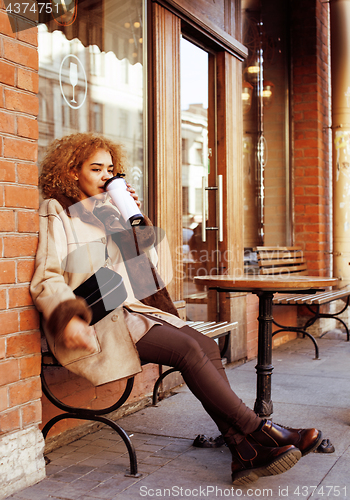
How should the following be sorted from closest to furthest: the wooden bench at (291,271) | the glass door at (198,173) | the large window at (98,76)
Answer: the large window at (98,76) < the glass door at (198,173) < the wooden bench at (291,271)

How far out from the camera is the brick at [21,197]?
7.89ft

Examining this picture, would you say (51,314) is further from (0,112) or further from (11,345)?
(0,112)

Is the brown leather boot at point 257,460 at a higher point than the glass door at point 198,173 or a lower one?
lower

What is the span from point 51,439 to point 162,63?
8.69 feet

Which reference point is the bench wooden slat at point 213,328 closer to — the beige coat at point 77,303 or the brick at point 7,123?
the beige coat at point 77,303

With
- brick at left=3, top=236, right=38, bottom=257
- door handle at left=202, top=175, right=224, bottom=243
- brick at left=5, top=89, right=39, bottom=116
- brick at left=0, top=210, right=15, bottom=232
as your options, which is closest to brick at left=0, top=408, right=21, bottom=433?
brick at left=3, top=236, right=38, bottom=257

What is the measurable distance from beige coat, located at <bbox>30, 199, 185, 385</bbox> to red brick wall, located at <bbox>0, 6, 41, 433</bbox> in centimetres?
8

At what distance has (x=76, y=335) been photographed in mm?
2365

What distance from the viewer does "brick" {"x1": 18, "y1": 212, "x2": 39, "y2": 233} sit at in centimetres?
246

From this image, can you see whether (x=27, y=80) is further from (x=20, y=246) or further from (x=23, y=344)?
(x=23, y=344)

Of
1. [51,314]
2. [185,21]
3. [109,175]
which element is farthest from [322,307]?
[51,314]

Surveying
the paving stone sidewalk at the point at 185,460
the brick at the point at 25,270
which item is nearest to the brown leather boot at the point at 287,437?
the paving stone sidewalk at the point at 185,460

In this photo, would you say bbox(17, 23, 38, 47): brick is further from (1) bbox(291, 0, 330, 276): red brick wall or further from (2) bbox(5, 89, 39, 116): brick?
(1) bbox(291, 0, 330, 276): red brick wall

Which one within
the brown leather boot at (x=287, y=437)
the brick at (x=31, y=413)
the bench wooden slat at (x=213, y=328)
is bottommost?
the brown leather boot at (x=287, y=437)
